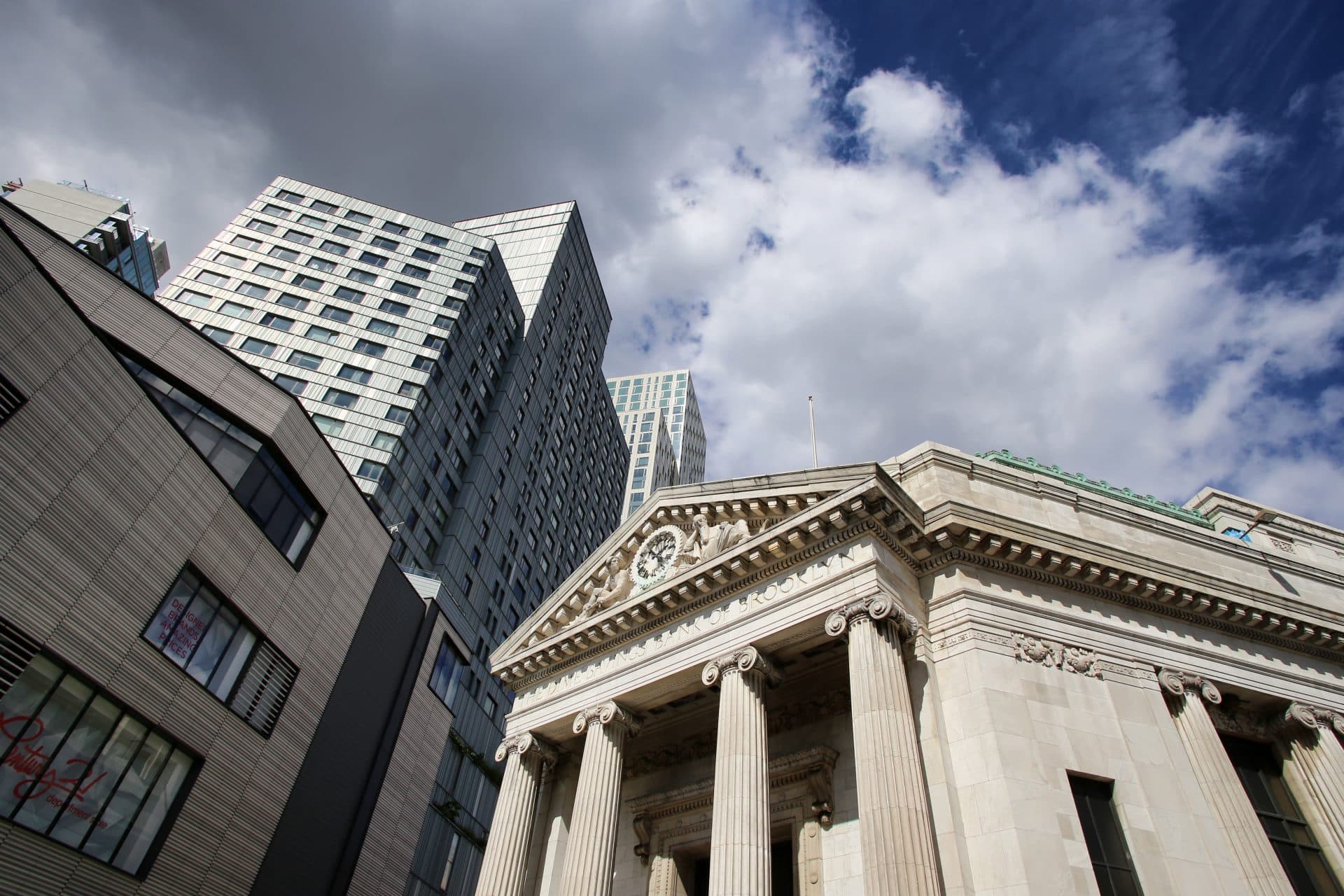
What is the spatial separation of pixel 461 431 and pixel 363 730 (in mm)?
34414

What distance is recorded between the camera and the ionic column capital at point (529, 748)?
88.7 feet

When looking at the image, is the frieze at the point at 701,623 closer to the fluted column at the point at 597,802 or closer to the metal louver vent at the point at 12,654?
the fluted column at the point at 597,802

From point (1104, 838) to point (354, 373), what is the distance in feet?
191

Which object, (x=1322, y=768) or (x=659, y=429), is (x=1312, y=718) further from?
(x=659, y=429)

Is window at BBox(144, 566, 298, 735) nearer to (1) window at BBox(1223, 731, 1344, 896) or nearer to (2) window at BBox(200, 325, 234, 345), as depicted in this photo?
(1) window at BBox(1223, 731, 1344, 896)

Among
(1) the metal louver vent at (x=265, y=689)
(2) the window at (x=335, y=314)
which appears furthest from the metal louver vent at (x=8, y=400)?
(2) the window at (x=335, y=314)

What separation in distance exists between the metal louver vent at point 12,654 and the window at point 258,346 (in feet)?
149

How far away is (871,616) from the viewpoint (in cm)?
1986

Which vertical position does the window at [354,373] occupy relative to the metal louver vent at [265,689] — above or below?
above

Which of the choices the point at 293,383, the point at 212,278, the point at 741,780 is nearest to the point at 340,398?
the point at 293,383

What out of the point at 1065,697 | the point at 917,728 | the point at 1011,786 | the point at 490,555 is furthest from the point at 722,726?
the point at 490,555

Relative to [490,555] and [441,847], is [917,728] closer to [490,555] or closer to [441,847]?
[441,847]

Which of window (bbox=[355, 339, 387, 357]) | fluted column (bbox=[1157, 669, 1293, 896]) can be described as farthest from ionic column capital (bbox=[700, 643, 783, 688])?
window (bbox=[355, 339, 387, 357])

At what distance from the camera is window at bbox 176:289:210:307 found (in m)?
65.2
